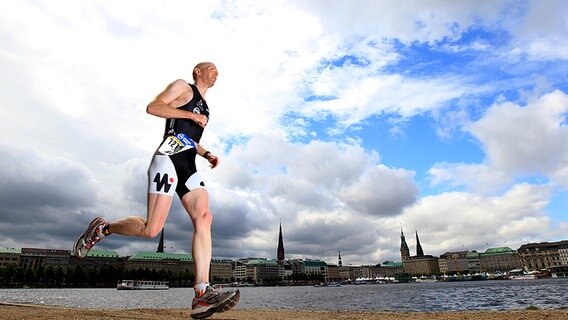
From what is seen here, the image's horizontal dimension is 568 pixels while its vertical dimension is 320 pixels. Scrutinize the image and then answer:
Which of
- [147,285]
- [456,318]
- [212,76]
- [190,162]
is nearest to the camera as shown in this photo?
[190,162]

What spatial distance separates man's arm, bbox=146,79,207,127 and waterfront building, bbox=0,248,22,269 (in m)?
213

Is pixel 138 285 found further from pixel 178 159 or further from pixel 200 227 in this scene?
pixel 178 159

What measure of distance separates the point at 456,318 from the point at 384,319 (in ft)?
7.12

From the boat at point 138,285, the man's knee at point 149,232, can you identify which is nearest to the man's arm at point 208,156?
the man's knee at point 149,232

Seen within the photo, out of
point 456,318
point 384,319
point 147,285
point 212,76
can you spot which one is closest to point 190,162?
point 212,76

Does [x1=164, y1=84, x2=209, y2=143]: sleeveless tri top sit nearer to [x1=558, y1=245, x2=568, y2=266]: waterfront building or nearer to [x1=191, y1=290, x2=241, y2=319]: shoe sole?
[x1=191, y1=290, x2=241, y2=319]: shoe sole

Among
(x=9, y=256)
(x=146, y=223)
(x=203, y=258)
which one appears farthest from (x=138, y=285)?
(x=146, y=223)

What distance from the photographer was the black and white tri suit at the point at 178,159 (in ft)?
16.3

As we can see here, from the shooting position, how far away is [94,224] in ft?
17.8

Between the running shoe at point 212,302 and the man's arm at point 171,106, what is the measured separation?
7.12 feet

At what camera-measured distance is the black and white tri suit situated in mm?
4953

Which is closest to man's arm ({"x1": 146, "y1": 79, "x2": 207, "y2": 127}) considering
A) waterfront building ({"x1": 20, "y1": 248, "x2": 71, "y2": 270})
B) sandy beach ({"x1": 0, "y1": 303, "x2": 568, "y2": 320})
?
sandy beach ({"x1": 0, "y1": 303, "x2": 568, "y2": 320})

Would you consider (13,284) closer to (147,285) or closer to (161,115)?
(147,285)

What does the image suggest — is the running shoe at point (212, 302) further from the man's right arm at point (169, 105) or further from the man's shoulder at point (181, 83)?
the man's shoulder at point (181, 83)
